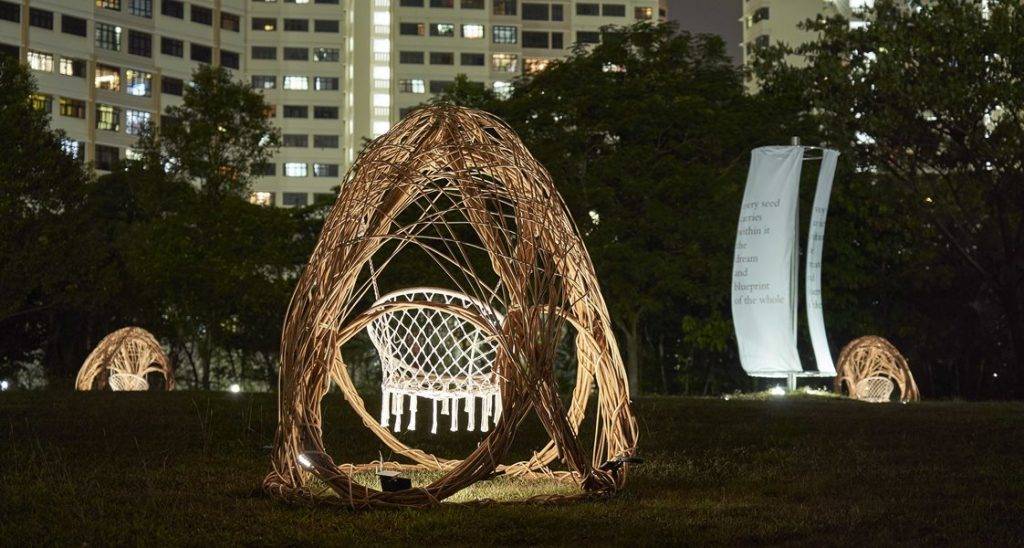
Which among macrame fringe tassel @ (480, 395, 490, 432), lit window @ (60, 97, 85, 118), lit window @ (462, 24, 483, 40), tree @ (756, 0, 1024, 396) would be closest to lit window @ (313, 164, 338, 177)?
lit window @ (462, 24, 483, 40)

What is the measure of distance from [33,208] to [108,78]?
50182 mm

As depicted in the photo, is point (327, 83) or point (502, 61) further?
point (502, 61)

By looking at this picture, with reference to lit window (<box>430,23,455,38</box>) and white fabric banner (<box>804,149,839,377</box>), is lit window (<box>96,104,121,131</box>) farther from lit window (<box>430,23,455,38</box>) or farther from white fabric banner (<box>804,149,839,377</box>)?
white fabric banner (<box>804,149,839,377</box>)

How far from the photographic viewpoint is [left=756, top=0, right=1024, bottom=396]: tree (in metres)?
25.7

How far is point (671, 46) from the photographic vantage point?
29469mm

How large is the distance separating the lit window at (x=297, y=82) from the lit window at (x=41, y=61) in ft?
90.3

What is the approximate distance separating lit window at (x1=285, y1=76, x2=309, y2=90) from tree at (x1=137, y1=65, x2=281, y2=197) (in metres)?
67.2

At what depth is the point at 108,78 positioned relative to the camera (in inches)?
3174

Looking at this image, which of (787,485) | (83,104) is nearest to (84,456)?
(787,485)

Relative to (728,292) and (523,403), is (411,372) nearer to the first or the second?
(523,403)

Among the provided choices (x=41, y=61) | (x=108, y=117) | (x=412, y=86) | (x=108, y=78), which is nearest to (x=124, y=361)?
(x=41, y=61)

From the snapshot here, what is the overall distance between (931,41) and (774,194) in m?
9.13

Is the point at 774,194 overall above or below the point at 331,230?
above

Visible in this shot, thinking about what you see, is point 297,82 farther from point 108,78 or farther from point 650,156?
point 650,156
